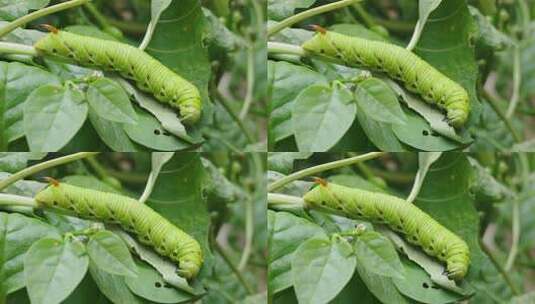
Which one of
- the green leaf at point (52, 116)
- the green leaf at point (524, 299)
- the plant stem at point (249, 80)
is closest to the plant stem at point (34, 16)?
the green leaf at point (52, 116)

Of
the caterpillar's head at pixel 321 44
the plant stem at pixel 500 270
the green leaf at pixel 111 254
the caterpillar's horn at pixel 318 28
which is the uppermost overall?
the caterpillar's horn at pixel 318 28

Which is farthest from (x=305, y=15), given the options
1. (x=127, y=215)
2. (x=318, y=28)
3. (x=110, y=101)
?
(x=127, y=215)

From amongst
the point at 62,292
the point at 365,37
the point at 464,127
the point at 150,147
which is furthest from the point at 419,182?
the point at 62,292

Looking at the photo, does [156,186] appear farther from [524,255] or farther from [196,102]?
[524,255]

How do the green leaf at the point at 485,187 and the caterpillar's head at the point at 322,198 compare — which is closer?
the caterpillar's head at the point at 322,198

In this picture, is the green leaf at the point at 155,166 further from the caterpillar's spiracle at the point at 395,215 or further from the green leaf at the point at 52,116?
the caterpillar's spiracle at the point at 395,215
